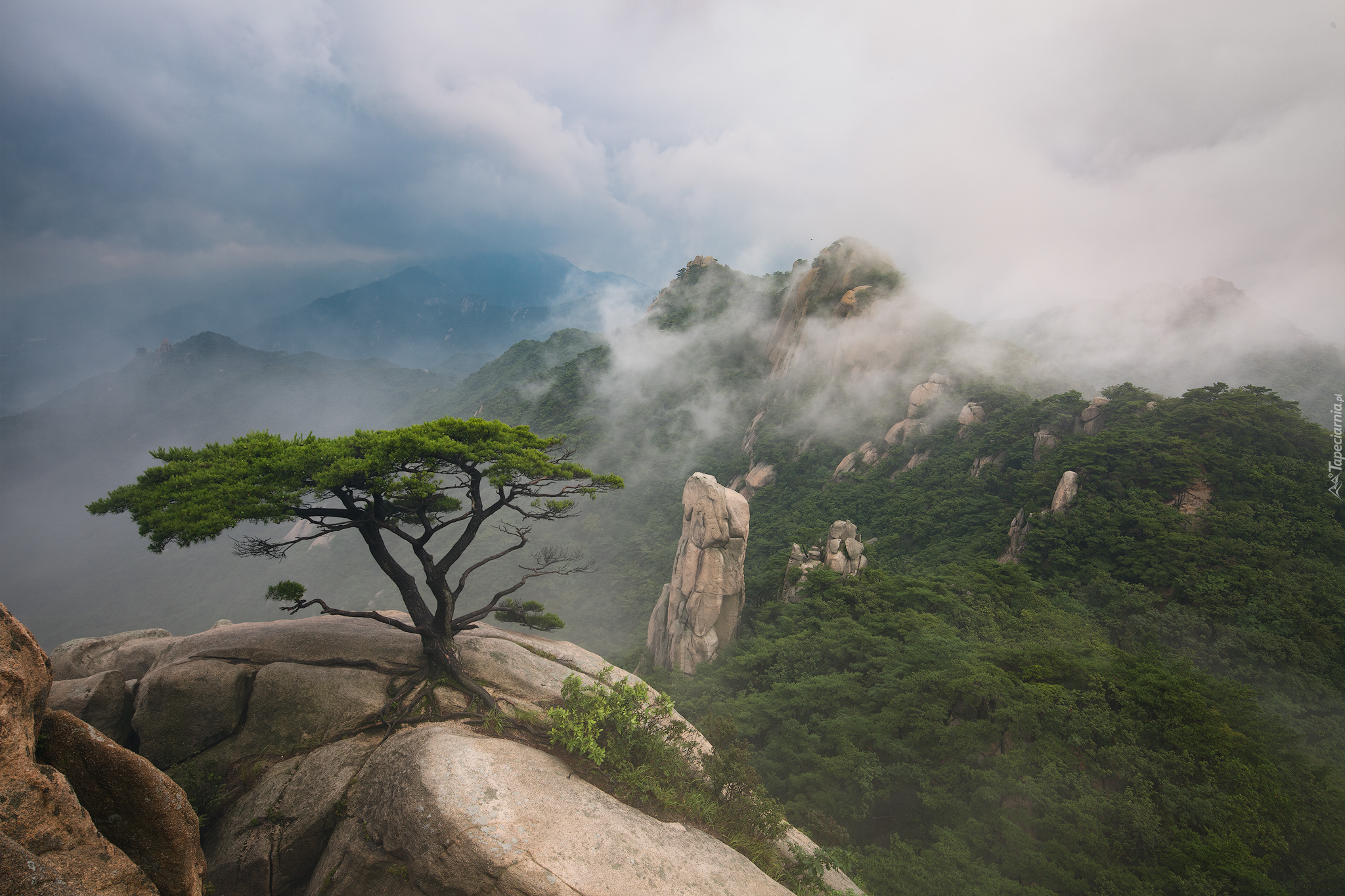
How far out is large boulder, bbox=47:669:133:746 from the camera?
9.21 metres

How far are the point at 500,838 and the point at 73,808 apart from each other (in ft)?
14.0

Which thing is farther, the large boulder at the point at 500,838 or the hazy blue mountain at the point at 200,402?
A: the hazy blue mountain at the point at 200,402

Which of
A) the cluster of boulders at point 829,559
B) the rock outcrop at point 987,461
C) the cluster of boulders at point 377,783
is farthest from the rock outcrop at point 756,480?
the cluster of boulders at point 377,783

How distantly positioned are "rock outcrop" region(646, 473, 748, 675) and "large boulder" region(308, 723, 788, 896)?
755 inches

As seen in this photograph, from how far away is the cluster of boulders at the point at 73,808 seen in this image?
11.7 feet

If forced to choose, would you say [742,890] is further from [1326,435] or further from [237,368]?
[237,368]

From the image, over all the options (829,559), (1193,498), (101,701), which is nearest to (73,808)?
(101,701)

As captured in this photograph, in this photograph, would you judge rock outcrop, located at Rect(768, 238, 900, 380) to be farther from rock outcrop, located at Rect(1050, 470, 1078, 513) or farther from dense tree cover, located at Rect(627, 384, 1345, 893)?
rock outcrop, located at Rect(1050, 470, 1078, 513)

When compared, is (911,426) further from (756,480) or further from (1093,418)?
(756,480)

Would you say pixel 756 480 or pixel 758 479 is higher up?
pixel 758 479

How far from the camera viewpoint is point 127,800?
4691 mm

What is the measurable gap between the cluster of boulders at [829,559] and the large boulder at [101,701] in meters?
24.3

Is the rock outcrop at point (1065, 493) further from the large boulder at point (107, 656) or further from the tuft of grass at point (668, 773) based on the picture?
the large boulder at point (107, 656)

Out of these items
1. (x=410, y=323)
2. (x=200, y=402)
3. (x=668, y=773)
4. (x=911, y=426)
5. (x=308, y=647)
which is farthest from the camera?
(x=410, y=323)
